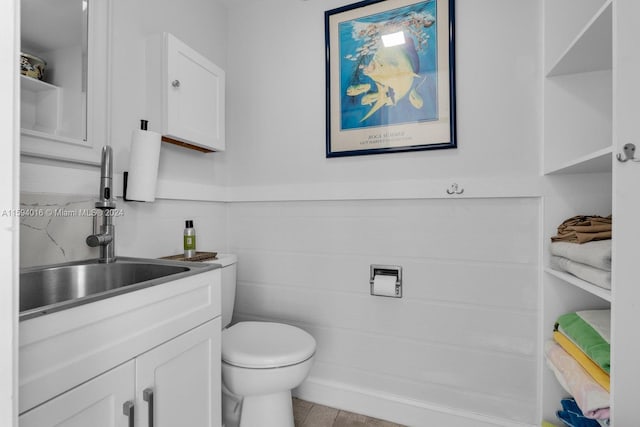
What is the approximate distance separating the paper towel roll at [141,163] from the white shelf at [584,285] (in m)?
1.59

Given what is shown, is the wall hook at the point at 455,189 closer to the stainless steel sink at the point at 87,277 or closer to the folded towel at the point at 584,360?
the folded towel at the point at 584,360

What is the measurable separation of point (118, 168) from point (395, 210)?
1.26m

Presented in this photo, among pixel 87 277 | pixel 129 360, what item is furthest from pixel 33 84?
pixel 129 360

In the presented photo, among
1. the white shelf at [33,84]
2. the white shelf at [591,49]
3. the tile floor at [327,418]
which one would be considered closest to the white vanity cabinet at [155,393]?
the tile floor at [327,418]

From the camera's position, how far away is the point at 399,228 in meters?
1.62

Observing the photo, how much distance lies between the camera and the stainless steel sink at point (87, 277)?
98 centimetres

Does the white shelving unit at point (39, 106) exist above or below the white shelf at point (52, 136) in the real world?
above

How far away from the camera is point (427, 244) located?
61.8 inches

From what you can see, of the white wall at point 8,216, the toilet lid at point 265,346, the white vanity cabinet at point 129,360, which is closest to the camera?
the white wall at point 8,216

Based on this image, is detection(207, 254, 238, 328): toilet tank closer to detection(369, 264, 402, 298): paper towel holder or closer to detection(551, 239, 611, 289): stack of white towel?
detection(369, 264, 402, 298): paper towel holder

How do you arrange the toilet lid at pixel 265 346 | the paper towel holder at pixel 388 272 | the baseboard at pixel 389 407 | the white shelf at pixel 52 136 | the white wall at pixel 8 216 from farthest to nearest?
the paper towel holder at pixel 388 272 → the baseboard at pixel 389 407 → the toilet lid at pixel 265 346 → the white shelf at pixel 52 136 → the white wall at pixel 8 216

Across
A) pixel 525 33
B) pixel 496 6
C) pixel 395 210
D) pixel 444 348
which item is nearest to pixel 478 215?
pixel 395 210

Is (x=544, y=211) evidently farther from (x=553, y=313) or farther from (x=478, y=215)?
(x=553, y=313)

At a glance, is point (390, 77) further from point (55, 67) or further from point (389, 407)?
point (389, 407)
